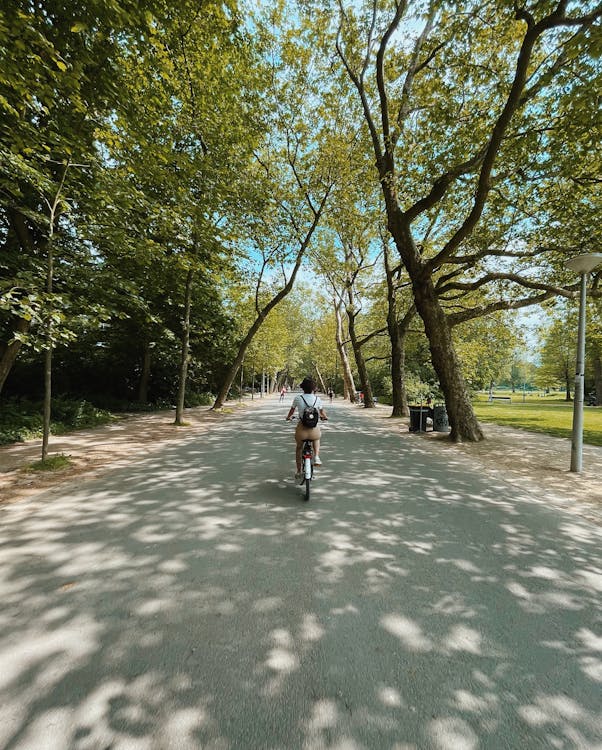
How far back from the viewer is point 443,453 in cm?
884

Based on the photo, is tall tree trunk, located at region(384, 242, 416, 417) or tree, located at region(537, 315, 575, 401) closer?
tall tree trunk, located at region(384, 242, 416, 417)

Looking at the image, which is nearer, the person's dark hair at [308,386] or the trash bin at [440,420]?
the person's dark hair at [308,386]

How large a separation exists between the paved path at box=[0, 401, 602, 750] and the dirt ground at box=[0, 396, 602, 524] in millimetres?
1100

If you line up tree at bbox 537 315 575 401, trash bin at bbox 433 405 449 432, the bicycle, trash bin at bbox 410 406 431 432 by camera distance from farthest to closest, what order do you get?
tree at bbox 537 315 575 401 → trash bin at bbox 410 406 431 432 → trash bin at bbox 433 405 449 432 → the bicycle

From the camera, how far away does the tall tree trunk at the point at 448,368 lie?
10469mm

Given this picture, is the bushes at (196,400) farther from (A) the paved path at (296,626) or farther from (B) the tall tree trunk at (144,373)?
(A) the paved path at (296,626)

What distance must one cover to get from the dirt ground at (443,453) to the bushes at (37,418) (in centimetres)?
45

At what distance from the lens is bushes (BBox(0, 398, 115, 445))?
28.9 ft

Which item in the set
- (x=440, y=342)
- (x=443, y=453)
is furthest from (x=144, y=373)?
(x=443, y=453)

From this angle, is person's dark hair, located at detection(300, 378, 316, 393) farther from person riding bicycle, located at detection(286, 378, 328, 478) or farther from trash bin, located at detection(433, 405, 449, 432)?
trash bin, located at detection(433, 405, 449, 432)

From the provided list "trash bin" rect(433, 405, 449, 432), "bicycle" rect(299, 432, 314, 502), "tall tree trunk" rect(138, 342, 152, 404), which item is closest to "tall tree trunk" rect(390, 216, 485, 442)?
"trash bin" rect(433, 405, 449, 432)

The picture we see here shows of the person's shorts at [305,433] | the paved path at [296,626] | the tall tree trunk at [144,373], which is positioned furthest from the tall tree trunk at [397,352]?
the paved path at [296,626]

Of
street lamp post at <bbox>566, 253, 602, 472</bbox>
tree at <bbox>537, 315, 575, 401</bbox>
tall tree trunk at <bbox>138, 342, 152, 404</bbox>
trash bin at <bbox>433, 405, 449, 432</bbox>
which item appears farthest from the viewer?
tree at <bbox>537, 315, 575, 401</bbox>

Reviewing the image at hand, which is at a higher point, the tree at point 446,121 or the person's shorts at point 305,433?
the tree at point 446,121
